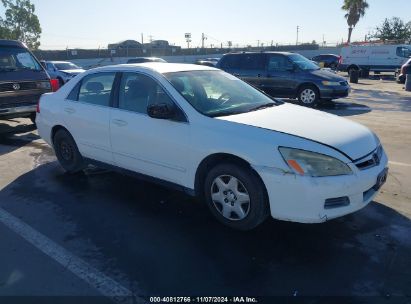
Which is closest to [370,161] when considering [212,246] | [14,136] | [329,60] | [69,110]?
[212,246]

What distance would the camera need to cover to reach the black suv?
8.83 meters

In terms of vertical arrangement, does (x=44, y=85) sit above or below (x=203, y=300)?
above

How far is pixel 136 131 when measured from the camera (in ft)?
14.7

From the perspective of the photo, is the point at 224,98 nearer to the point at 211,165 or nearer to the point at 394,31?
the point at 211,165

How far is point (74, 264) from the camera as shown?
337 centimetres

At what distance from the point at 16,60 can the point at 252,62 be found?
7072mm

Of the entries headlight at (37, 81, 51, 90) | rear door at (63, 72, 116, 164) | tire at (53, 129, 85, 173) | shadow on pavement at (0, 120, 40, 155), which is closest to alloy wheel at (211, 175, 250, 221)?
rear door at (63, 72, 116, 164)

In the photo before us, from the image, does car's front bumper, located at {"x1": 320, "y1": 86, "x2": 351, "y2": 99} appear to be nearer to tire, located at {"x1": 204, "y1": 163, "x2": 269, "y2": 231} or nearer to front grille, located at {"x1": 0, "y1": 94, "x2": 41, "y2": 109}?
front grille, located at {"x1": 0, "y1": 94, "x2": 41, "y2": 109}

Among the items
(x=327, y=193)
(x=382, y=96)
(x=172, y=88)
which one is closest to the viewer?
(x=327, y=193)

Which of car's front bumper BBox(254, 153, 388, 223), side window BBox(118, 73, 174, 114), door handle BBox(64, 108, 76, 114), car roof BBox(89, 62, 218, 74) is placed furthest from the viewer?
door handle BBox(64, 108, 76, 114)

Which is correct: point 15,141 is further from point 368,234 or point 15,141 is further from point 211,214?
point 368,234

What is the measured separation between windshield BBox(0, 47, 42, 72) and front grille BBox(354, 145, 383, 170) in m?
8.29

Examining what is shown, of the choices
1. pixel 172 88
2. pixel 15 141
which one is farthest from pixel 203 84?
pixel 15 141

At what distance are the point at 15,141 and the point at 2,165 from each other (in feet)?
6.33
